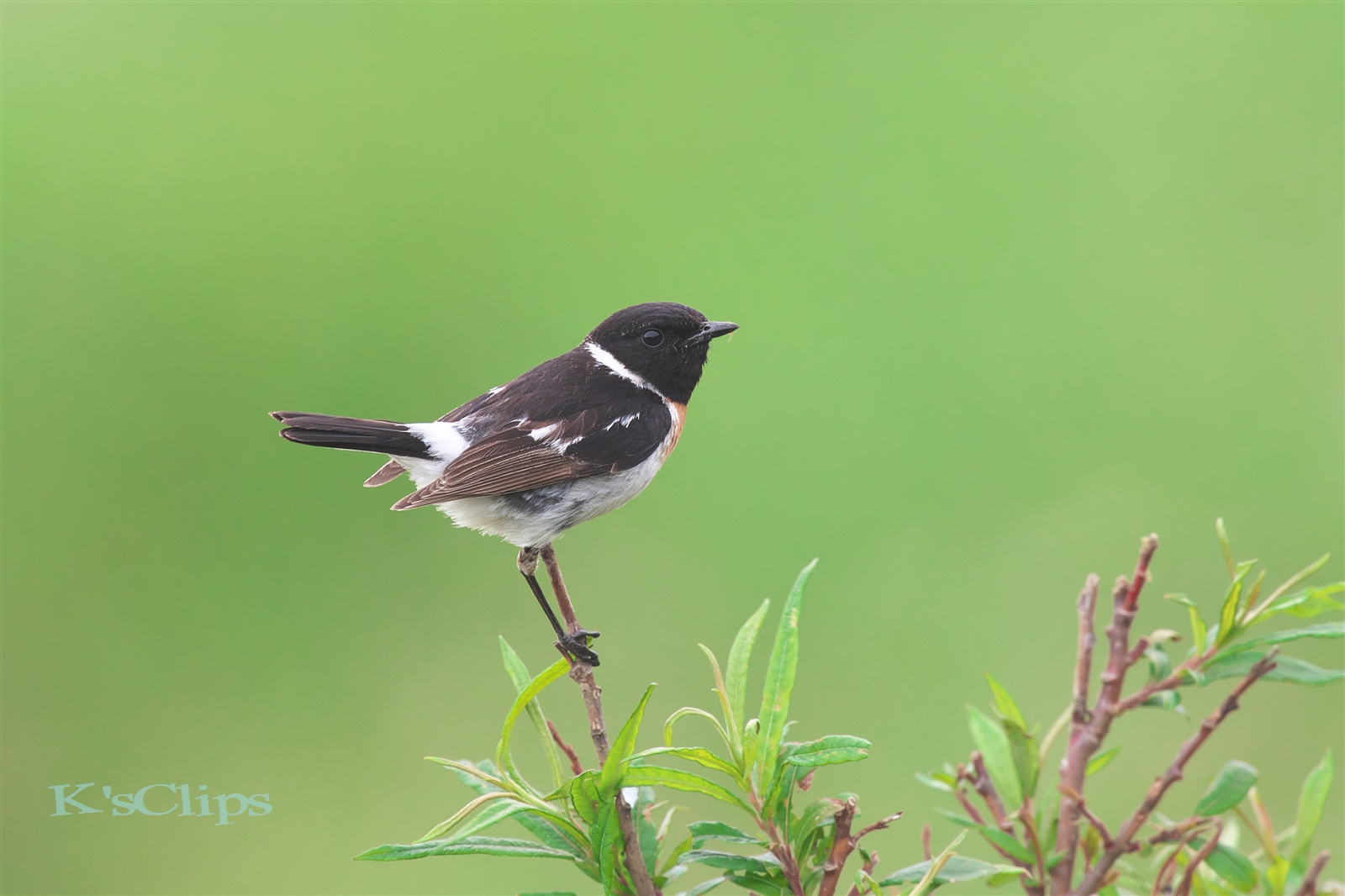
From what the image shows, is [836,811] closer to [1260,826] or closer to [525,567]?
[1260,826]

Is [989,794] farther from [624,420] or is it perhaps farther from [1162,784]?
[624,420]

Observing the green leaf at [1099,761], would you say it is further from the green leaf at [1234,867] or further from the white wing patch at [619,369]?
the white wing patch at [619,369]

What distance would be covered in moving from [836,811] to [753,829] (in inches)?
15.1

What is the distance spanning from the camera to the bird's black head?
8.96 ft

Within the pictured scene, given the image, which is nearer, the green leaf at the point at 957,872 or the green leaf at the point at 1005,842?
the green leaf at the point at 957,872

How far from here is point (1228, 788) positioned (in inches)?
64.3

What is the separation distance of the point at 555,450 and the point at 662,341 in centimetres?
42

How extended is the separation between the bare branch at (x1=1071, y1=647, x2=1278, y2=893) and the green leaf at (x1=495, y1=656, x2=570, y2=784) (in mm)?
857

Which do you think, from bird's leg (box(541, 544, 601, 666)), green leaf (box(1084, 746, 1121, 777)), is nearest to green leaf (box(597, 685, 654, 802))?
bird's leg (box(541, 544, 601, 666))

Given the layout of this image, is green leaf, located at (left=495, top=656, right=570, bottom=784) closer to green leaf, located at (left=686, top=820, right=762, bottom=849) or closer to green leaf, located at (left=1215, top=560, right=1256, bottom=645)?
green leaf, located at (left=686, top=820, right=762, bottom=849)

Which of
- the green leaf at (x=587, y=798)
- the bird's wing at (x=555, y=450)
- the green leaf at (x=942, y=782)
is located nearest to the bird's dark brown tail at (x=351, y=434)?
the bird's wing at (x=555, y=450)

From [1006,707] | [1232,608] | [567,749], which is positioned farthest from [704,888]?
[1232,608]

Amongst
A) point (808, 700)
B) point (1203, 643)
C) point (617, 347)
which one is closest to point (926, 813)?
point (808, 700)

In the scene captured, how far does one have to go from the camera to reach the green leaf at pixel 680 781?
1.56m
